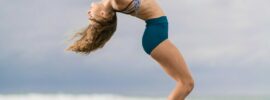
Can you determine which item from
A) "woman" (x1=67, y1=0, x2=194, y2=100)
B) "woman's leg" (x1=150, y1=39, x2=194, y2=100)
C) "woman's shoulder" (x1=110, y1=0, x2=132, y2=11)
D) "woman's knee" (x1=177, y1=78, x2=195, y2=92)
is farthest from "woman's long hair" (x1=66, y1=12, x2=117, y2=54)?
"woman's knee" (x1=177, y1=78, x2=195, y2=92)

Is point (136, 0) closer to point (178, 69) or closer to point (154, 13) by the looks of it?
point (154, 13)

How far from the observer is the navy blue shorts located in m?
13.1

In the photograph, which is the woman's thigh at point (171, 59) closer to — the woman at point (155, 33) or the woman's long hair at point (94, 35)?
the woman at point (155, 33)

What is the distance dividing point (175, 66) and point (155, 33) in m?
0.57

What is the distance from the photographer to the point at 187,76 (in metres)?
13.2

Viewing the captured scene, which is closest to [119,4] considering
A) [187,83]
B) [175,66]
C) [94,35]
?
[94,35]

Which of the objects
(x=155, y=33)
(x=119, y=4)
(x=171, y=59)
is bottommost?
(x=171, y=59)

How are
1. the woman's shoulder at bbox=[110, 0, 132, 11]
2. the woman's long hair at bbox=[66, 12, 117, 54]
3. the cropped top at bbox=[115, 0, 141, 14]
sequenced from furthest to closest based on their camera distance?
the woman's long hair at bbox=[66, 12, 117, 54] < the cropped top at bbox=[115, 0, 141, 14] < the woman's shoulder at bbox=[110, 0, 132, 11]

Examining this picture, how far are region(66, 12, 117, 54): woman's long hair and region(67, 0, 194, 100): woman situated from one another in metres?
0.04

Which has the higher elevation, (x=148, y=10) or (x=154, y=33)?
(x=148, y=10)

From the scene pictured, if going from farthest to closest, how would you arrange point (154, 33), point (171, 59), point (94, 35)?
point (94, 35), point (154, 33), point (171, 59)

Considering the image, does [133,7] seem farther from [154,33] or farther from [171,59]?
[171,59]

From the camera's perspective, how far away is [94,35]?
13.7 meters

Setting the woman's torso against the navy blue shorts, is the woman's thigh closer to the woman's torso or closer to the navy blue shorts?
the navy blue shorts
